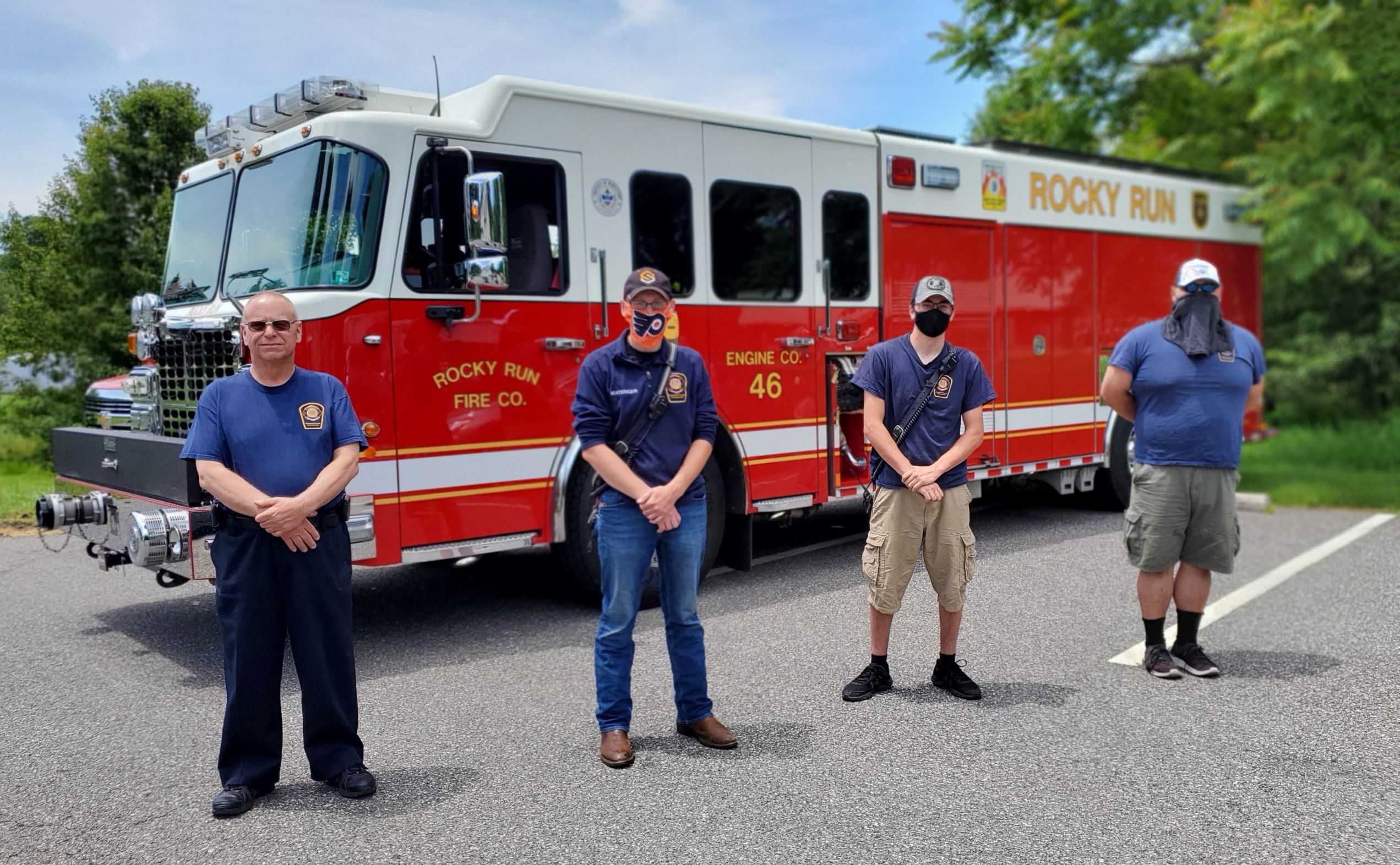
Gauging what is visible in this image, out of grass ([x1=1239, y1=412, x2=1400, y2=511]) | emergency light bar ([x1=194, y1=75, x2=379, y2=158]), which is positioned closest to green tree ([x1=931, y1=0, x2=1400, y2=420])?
grass ([x1=1239, y1=412, x2=1400, y2=511])

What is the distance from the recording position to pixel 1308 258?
11242mm

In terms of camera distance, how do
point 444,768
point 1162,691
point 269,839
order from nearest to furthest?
point 269,839
point 444,768
point 1162,691

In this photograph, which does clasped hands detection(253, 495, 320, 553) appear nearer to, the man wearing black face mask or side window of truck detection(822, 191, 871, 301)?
the man wearing black face mask

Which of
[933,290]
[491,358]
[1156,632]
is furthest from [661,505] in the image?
[1156,632]

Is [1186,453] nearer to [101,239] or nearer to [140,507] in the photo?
[140,507]

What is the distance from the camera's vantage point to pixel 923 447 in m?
4.62

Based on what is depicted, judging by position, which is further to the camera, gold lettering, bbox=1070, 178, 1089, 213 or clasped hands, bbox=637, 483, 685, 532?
gold lettering, bbox=1070, 178, 1089, 213

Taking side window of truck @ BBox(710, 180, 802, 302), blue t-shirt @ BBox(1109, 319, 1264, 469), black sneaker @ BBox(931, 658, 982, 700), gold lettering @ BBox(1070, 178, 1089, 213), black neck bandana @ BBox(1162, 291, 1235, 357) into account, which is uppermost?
gold lettering @ BBox(1070, 178, 1089, 213)

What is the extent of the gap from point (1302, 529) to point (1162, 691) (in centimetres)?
517

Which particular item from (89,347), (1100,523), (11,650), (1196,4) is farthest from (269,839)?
(1196,4)

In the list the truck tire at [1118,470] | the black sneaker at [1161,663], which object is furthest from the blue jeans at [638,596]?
the truck tire at [1118,470]

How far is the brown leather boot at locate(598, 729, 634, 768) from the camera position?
3.98 meters

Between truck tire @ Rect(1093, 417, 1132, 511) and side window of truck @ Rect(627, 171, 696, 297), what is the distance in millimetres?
4619

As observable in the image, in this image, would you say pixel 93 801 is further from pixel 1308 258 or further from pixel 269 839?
pixel 1308 258
